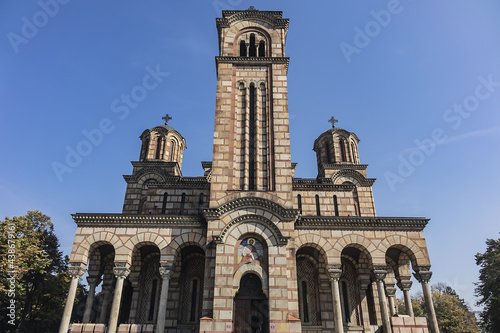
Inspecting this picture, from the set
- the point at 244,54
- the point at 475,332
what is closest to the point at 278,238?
the point at 244,54

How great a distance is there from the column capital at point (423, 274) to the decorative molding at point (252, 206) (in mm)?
6955

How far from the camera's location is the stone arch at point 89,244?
53.4 ft

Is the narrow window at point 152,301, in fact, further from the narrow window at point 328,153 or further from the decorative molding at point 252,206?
the narrow window at point 328,153

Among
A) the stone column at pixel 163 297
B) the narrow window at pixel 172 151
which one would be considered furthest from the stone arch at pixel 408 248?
the narrow window at pixel 172 151

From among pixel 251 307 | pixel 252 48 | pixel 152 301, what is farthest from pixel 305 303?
pixel 252 48

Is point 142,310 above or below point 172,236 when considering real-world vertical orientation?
below

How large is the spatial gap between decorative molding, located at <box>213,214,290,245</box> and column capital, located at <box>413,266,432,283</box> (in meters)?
7.09

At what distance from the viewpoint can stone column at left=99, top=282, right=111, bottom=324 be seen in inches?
749

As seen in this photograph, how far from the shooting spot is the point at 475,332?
43781 mm

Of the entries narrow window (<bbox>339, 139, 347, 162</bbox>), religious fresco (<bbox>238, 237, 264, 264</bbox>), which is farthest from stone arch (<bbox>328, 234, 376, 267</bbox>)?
narrow window (<bbox>339, 139, 347, 162</bbox>)

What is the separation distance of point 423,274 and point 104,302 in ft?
60.0

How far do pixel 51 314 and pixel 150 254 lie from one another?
14.5m

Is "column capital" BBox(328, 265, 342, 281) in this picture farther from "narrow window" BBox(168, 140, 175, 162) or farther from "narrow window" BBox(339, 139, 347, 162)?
"narrow window" BBox(168, 140, 175, 162)

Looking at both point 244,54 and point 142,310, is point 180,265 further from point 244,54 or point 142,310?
point 244,54
